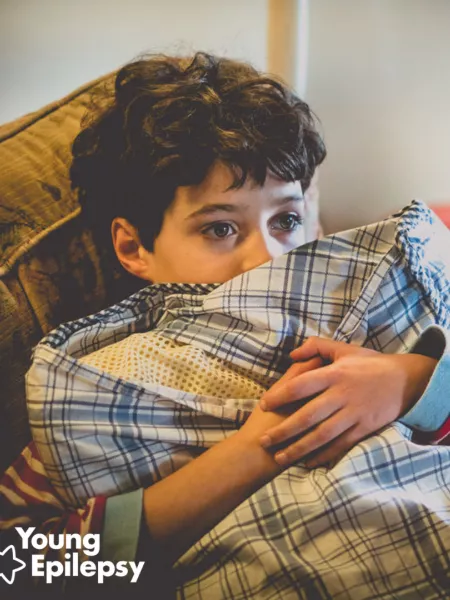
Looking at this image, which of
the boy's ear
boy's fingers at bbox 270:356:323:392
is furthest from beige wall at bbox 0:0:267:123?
boy's fingers at bbox 270:356:323:392

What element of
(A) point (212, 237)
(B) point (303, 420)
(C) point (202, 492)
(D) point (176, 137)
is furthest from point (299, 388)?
(D) point (176, 137)

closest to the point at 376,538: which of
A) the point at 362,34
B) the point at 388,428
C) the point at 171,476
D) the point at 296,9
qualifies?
the point at 388,428

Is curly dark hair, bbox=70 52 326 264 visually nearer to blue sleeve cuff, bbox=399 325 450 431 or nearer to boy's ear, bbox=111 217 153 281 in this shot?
boy's ear, bbox=111 217 153 281

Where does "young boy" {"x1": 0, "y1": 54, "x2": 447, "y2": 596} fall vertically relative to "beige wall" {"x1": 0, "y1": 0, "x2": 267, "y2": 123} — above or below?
below

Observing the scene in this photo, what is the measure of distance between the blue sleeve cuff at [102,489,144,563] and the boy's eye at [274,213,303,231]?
17.5 inches

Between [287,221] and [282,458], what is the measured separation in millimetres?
373

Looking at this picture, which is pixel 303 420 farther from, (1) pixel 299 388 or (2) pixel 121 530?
(2) pixel 121 530

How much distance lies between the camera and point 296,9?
4.27 ft

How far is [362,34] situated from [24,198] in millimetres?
1115

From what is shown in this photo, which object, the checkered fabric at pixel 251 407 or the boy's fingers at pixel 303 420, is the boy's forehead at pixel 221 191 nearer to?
the checkered fabric at pixel 251 407

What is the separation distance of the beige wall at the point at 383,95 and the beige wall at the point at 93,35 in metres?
0.20

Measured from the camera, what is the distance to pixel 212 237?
83 centimetres

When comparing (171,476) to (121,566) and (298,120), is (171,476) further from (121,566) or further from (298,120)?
(298,120)

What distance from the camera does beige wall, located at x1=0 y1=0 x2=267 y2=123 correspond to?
4.25ft
